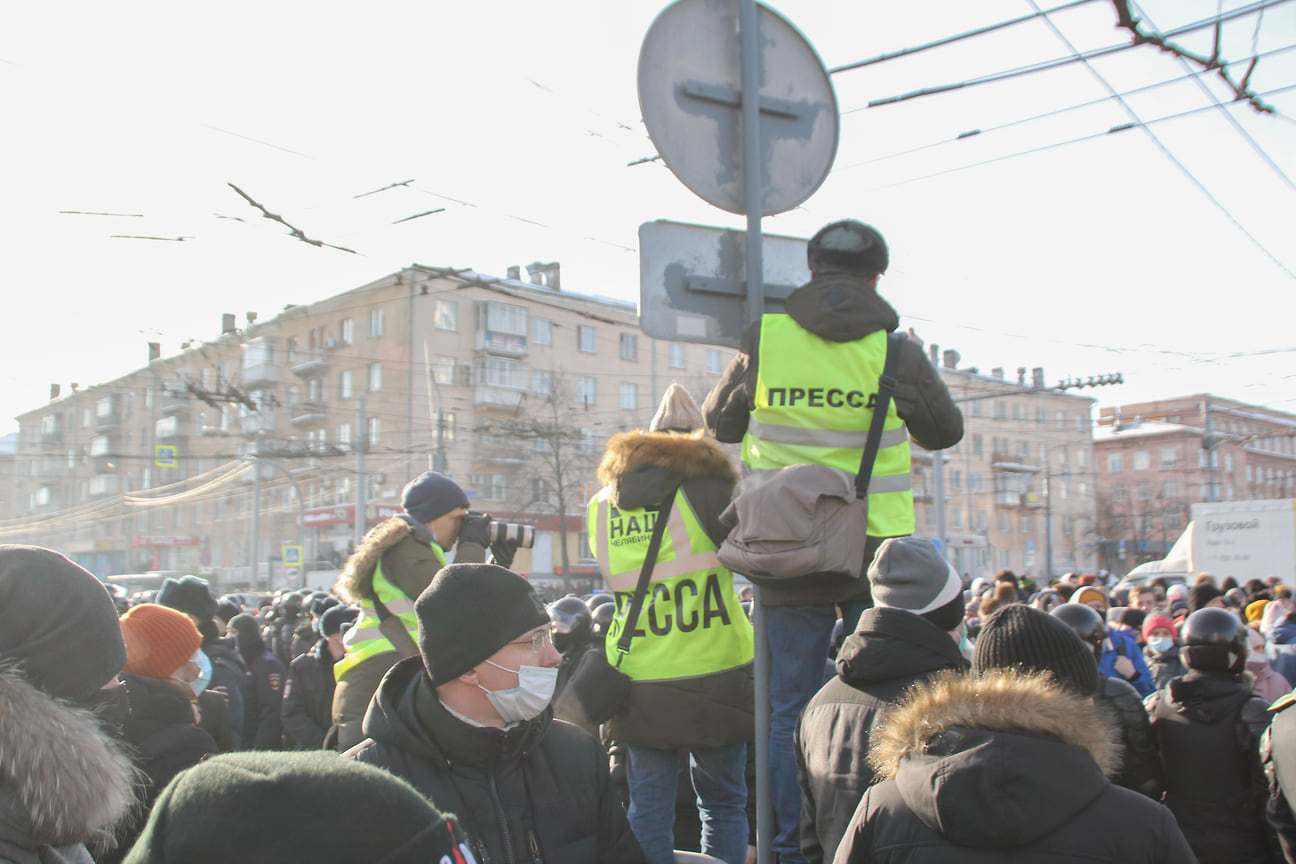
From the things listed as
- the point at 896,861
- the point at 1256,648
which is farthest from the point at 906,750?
the point at 1256,648

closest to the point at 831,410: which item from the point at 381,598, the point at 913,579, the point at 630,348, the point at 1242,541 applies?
the point at 913,579

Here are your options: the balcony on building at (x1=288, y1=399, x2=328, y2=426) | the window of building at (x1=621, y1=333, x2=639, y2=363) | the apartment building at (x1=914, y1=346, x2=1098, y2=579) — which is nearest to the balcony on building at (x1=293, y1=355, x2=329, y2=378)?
the balcony on building at (x1=288, y1=399, x2=328, y2=426)

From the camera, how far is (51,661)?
79.4 inches

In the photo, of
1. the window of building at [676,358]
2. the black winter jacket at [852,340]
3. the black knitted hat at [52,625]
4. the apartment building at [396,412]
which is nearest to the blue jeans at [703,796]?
the black winter jacket at [852,340]

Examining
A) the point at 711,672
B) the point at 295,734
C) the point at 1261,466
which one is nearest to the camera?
the point at 711,672

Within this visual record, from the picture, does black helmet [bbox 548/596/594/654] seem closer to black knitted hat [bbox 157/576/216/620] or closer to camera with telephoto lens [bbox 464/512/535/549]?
camera with telephoto lens [bbox 464/512/535/549]

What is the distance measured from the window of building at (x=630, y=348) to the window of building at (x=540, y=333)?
411cm

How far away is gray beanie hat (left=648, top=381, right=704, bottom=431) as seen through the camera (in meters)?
4.62

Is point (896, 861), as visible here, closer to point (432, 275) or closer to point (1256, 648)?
point (1256, 648)

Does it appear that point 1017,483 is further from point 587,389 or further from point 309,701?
point 309,701

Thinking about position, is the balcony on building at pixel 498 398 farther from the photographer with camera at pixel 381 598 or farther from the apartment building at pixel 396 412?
the photographer with camera at pixel 381 598

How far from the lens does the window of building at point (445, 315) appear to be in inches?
1969

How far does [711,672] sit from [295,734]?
5.22 meters

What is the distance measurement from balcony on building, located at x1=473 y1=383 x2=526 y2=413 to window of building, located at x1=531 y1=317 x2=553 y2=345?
10.3 feet
